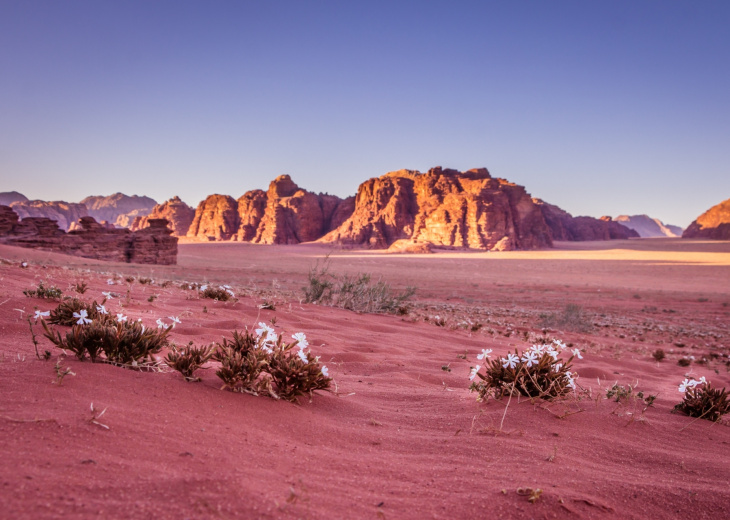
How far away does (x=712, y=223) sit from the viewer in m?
130

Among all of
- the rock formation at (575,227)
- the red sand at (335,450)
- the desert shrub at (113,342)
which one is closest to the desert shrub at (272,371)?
the red sand at (335,450)

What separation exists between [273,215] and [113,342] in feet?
305

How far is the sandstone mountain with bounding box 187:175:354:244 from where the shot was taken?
93.9 m

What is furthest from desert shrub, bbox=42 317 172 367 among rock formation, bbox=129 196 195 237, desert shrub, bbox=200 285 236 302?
rock formation, bbox=129 196 195 237

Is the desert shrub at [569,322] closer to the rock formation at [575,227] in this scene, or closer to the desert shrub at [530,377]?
the desert shrub at [530,377]

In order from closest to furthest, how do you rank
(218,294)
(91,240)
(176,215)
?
(218,294) < (91,240) < (176,215)

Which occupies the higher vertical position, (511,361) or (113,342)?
(113,342)

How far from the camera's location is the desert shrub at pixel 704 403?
11.8 feet

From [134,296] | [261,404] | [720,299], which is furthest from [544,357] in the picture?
[720,299]

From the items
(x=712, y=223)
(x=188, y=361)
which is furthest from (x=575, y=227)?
(x=188, y=361)

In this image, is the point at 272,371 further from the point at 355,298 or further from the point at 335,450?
the point at 355,298

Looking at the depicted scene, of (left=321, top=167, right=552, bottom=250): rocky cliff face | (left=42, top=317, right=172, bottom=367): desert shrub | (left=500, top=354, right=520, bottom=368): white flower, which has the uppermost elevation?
(left=321, top=167, right=552, bottom=250): rocky cliff face

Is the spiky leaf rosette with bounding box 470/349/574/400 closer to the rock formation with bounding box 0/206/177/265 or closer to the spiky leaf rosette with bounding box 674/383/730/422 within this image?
the spiky leaf rosette with bounding box 674/383/730/422

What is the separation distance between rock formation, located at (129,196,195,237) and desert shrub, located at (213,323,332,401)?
395 ft
